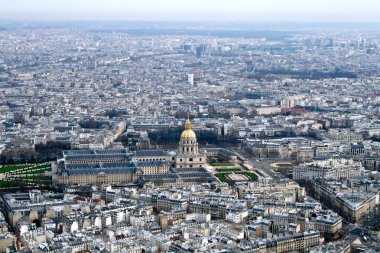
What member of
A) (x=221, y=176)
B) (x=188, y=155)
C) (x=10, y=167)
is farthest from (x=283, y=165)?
(x=10, y=167)

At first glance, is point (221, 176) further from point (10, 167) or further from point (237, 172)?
point (10, 167)

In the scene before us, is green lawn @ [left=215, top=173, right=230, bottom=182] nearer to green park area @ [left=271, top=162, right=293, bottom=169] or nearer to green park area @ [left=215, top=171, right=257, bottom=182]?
green park area @ [left=215, top=171, right=257, bottom=182]

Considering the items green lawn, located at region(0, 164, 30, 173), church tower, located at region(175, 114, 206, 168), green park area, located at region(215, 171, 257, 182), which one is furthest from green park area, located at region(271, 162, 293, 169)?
green lawn, located at region(0, 164, 30, 173)

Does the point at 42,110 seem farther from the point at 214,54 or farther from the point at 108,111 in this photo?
the point at 214,54

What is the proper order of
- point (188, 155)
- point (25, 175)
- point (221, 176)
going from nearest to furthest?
1. point (25, 175)
2. point (221, 176)
3. point (188, 155)

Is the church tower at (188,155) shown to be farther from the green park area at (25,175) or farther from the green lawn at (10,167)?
the green lawn at (10,167)

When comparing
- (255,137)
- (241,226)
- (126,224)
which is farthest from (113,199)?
(255,137)

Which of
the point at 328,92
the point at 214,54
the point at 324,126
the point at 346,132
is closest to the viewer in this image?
the point at 346,132
